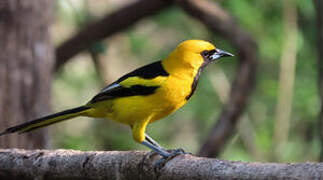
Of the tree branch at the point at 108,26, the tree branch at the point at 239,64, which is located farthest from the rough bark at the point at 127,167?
the tree branch at the point at 108,26

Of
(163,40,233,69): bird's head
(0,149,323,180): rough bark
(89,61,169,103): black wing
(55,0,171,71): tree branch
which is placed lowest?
(0,149,323,180): rough bark

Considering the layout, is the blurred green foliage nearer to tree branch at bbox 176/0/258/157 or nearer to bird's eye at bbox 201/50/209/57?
tree branch at bbox 176/0/258/157

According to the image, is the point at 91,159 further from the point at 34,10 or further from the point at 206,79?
the point at 206,79

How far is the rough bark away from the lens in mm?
2967

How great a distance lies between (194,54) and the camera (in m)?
4.45

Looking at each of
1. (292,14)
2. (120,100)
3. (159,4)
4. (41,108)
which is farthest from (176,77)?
(292,14)

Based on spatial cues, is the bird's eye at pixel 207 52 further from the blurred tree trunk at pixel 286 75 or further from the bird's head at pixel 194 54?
the blurred tree trunk at pixel 286 75

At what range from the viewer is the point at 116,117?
451cm

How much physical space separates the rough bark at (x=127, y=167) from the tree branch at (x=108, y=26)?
3.93 m

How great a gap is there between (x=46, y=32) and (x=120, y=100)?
2073mm

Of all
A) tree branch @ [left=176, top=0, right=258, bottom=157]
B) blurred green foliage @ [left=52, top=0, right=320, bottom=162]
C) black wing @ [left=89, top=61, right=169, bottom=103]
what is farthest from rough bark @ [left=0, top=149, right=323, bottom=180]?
blurred green foliage @ [left=52, top=0, right=320, bottom=162]

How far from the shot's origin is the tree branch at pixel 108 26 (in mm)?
8062

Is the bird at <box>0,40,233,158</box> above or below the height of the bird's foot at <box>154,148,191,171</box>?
above

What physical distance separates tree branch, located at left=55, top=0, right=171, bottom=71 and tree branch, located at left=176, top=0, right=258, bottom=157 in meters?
0.53
